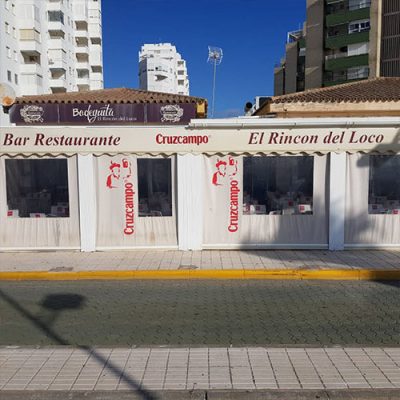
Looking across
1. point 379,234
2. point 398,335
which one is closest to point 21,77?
point 379,234

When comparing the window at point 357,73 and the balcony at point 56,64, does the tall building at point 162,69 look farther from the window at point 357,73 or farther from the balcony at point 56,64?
the window at point 357,73

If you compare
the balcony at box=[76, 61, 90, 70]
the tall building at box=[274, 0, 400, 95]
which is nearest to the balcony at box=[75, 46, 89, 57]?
the balcony at box=[76, 61, 90, 70]

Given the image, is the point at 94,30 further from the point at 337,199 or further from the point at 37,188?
the point at 337,199

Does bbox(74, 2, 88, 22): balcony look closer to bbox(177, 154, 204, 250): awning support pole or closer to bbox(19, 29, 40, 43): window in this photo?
bbox(19, 29, 40, 43): window

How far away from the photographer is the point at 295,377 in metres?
4.36

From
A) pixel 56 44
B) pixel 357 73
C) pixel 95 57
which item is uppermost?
pixel 95 57

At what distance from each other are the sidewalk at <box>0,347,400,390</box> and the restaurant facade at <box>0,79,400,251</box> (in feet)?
17.8

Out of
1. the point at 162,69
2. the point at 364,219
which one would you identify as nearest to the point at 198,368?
the point at 364,219

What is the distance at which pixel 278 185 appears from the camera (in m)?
10.5

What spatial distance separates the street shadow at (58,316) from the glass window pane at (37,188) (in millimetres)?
2981

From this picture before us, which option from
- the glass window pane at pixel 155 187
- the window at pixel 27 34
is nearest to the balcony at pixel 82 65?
the window at pixel 27 34

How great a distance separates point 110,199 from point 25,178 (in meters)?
2.02

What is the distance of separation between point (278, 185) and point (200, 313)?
4.81 m

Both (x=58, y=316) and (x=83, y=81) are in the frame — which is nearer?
(x=58, y=316)
